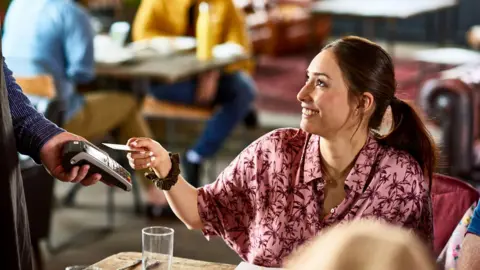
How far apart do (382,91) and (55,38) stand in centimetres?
272

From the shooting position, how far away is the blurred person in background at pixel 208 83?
540 cm

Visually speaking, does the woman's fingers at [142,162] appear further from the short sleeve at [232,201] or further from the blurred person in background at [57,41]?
the blurred person in background at [57,41]

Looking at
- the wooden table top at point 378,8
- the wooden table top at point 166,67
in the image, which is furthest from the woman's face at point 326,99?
the wooden table top at point 378,8

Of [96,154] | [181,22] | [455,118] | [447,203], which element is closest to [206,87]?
[181,22]

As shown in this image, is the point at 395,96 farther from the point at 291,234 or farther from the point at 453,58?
the point at 453,58

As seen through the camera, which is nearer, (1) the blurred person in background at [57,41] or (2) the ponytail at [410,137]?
(2) the ponytail at [410,137]

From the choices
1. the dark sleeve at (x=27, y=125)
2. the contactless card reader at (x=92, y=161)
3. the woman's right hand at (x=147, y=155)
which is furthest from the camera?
the woman's right hand at (x=147, y=155)

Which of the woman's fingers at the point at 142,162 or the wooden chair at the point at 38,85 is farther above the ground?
the woman's fingers at the point at 142,162

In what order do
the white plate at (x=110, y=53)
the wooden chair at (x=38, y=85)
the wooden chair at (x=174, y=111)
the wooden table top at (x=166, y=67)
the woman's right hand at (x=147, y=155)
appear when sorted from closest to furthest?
the woman's right hand at (x=147, y=155), the wooden chair at (x=38, y=85), the wooden table top at (x=166, y=67), the white plate at (x=110, y=53), the wooden chair at (x=174, y=111)

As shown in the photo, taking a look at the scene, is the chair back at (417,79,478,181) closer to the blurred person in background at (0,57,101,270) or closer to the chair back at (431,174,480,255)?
the chair back at (431,174,480,255)

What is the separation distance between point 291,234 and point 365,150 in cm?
26

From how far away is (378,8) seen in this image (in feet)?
25.7

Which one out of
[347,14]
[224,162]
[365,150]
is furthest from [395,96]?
[347,14]

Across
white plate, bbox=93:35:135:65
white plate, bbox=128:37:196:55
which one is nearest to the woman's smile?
white plate, bbox=93:35:135:65
